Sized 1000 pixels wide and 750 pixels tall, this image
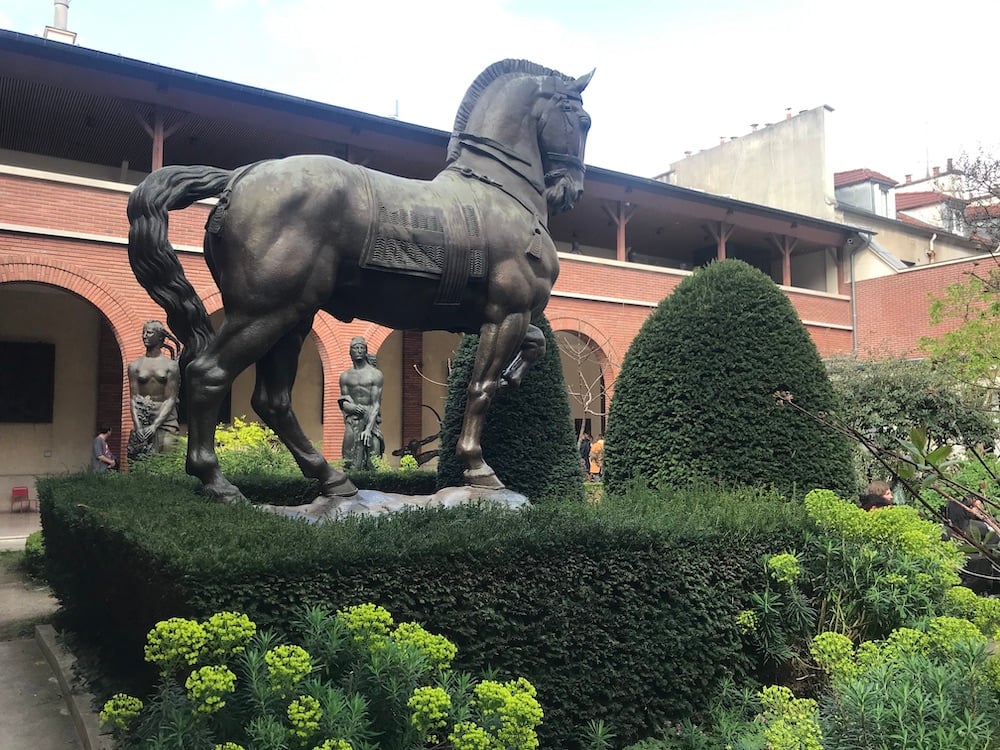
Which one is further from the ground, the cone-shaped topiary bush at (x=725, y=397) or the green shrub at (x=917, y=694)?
the cone-shaped topiary bush at (x=725, y=397)

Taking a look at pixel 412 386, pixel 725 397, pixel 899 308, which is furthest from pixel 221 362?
pixel 899 308

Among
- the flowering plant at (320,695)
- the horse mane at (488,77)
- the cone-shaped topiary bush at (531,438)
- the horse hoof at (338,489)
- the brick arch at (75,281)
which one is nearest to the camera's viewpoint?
the flowering plant at (320,695)

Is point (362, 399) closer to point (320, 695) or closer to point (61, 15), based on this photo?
point (320, 695)

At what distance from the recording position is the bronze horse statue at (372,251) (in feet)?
12.8

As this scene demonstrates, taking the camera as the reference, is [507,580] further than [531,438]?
No

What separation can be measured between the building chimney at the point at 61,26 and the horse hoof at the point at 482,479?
1634cm

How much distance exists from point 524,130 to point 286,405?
219cm

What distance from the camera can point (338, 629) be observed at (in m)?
2.49

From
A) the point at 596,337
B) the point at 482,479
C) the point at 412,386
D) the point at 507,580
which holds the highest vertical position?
the point at 596,337

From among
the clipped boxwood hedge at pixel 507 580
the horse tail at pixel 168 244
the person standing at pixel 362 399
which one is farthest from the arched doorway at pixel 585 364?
the horse tail at pixel 168 244

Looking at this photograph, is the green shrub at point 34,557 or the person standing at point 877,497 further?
the green shrub at point 34,557

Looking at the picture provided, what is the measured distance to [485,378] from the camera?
15.0 feet

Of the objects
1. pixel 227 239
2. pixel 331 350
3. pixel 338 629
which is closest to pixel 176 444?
pixel 331 350

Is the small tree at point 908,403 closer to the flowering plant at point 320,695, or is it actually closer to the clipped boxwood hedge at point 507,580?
the clipped boxwood hedge at point 507,580
